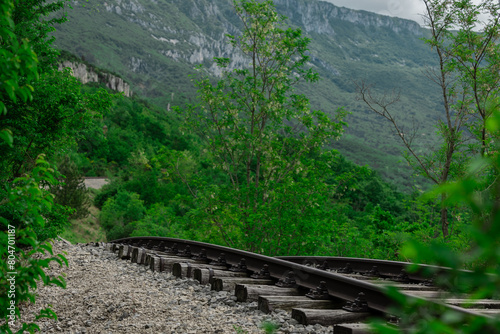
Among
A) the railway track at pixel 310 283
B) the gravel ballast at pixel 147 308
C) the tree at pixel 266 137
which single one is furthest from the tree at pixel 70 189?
the gravel ballast at pixel 147 308

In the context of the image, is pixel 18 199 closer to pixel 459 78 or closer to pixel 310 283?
pixel 310 283

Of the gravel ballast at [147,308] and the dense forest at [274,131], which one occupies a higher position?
the dense forest at [274,131]

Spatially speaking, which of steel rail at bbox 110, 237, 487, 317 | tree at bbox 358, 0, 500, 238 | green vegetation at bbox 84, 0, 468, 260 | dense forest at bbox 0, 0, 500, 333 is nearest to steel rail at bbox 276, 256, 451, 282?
steel rail at bbox 110, 237, 487, 317

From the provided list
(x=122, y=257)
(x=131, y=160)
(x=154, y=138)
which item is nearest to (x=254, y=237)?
(x=122, y=257)

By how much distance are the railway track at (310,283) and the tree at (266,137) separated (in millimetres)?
3074

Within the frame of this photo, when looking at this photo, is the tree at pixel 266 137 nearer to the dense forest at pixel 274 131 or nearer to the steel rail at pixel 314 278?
the dense forest at pixel 274 131

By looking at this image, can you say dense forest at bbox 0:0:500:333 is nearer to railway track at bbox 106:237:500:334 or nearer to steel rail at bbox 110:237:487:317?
railway track at bbox 106:237:500:334

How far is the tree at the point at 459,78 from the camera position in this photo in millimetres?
9945

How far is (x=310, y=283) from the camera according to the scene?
15.8ft

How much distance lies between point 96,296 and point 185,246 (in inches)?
141

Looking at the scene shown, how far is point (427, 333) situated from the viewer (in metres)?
0.76

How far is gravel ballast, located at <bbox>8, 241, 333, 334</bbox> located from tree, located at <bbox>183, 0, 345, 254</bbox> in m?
4.98

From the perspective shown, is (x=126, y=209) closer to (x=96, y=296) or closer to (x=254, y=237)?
(x=254, y=237)

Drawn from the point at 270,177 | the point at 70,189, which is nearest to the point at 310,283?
the point at 270,177
